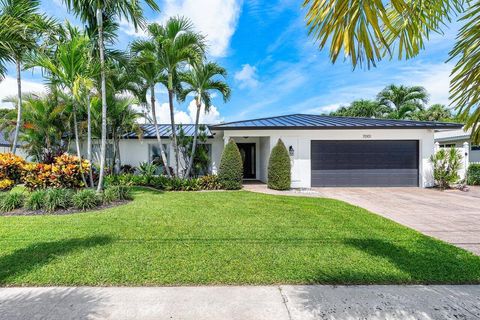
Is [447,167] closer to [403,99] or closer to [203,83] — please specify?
[203,83]

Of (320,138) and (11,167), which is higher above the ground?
(320,138)

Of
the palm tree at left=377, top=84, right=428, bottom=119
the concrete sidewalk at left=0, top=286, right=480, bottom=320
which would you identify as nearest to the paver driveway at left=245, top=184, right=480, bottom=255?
the concrete sidewalk at left=0, top=286, right=480, bottom=320

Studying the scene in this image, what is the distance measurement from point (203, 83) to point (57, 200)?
7.91 m

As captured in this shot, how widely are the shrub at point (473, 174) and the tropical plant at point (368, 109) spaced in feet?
41.1

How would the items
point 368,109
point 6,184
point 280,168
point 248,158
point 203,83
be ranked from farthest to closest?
1. point 368,109
2. point 248,158
3. point 203,83
4. point 280,168
5. point 6,184

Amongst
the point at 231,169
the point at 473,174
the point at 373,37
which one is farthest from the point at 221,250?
the point at 473,174

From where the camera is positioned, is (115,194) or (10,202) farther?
(115,194)

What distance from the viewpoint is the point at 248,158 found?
17125mm

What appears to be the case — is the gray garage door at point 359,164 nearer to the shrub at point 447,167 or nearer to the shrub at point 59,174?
the shrub at point 447,167

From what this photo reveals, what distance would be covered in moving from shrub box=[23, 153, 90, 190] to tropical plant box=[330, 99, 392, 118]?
26.4 m

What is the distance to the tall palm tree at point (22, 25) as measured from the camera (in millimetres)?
6774

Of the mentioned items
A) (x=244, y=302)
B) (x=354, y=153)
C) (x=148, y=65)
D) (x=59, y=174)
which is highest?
(x=148, y=65)

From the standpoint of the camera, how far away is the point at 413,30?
100 inches

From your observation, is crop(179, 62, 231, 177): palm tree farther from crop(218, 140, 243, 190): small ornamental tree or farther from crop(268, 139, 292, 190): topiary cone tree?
crop(268, 139, 292, 190): topiary cone tree
